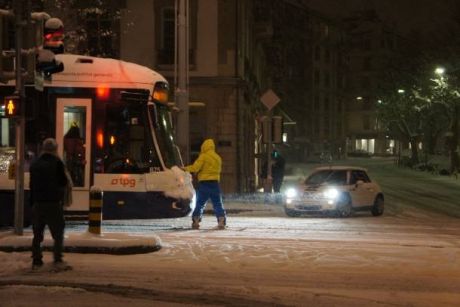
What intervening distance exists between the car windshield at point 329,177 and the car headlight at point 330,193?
709mm

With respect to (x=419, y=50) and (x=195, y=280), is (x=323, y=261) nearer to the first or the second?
(x=195, y=280)

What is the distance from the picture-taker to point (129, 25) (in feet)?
93.2

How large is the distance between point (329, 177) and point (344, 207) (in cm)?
137

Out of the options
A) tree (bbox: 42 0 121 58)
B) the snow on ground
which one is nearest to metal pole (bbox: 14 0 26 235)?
the snow on ground

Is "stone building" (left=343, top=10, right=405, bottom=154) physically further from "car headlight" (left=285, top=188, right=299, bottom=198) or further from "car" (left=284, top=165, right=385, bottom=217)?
"car headlight" (left=285, top=188, right=299, bottom=198)

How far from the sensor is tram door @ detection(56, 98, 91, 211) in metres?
14.2

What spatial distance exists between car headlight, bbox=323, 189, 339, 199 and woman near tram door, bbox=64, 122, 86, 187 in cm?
846

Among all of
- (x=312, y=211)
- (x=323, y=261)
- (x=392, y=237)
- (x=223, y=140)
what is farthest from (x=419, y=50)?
(x=323, y=261)

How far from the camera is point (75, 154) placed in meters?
14.3

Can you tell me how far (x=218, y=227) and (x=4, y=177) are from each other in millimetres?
4669

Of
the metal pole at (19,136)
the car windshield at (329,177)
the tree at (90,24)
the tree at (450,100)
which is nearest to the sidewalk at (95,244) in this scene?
the metal pole at (19,136)

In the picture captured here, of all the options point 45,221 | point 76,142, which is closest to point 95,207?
point 45,221

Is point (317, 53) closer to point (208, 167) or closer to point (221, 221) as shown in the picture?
point (221, 221)

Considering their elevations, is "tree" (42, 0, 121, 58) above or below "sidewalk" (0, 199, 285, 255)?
above
